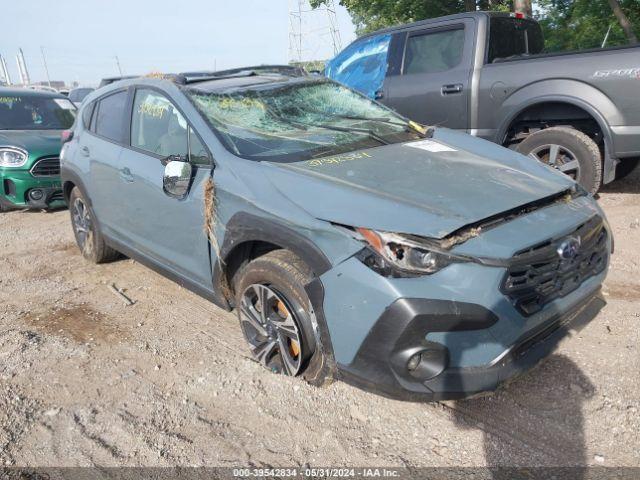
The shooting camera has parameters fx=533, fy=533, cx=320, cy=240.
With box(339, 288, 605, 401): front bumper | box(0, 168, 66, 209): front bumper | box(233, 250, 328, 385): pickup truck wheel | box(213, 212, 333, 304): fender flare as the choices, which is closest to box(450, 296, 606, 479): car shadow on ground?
box(339, 288, 605, 401): front bumper

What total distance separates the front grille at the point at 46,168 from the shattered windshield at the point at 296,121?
4.36 metres

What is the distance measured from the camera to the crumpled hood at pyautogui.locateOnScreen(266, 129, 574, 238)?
93.0 inches

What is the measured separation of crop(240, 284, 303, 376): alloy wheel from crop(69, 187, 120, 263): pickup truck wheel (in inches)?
88.1

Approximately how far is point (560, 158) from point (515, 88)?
0.82m

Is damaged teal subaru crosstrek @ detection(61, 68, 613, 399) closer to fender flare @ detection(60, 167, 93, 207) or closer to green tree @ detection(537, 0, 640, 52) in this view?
fender flare @ detection(60, 167, 93, 207)

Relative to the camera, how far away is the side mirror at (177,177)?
3080mm

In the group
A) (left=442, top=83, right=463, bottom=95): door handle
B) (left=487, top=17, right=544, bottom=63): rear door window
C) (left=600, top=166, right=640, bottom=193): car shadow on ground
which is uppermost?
(left=487, top=17, right=544, bottom=63): rear door window

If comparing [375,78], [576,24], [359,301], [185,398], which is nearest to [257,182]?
[359,301]

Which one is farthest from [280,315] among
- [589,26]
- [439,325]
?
[589,26]

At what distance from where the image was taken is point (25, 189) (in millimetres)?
6848

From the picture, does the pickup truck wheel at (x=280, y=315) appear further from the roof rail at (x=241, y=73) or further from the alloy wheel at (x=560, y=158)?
the alloy wheel at (x=560, y=158)

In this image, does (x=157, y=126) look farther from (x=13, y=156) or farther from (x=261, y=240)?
(x=13, y=156)

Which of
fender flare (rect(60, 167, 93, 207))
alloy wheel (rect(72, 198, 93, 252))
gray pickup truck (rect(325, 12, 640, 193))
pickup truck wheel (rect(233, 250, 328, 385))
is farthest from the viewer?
alloy wheel (rect(72, 198, 93, 252))

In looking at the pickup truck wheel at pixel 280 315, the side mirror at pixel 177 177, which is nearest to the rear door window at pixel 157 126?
the side mirror at pixel 177 177
